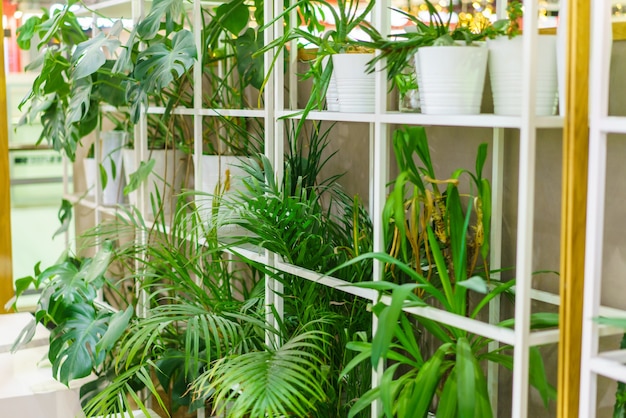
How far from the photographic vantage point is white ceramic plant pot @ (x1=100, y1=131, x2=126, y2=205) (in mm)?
3588

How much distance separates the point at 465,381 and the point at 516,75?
620mm

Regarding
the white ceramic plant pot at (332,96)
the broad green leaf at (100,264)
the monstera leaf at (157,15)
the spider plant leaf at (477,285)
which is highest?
the monstera leaf at (157,15)

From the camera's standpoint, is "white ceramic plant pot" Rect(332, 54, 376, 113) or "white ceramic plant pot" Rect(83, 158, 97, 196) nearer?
"white ceramic plant pot" Rect(332, 54, 376, 113)

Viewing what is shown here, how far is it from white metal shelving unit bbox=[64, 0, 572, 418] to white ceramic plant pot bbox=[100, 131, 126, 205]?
0.58m

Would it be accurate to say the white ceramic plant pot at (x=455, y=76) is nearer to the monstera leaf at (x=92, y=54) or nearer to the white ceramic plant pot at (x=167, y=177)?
the monstera leaf at (x=92, y=54)

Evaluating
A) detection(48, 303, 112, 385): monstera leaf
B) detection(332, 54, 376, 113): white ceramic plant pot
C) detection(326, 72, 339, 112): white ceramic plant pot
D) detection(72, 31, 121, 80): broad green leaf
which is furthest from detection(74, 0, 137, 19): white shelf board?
detection(332, 54, 376, 113): white ceramic plant pot

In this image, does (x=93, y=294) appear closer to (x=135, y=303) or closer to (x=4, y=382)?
(x=135, y=303)

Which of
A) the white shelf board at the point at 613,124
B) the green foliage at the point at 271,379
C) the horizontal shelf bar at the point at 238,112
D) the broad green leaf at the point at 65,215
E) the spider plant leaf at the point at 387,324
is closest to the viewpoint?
the white shelf board at the point at 613,124

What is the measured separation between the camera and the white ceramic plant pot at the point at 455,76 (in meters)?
1.83

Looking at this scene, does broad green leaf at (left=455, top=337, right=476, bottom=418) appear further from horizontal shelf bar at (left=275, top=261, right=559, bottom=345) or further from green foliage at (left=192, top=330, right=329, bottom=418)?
green foliage at (left=192, top=330, right=329, bottom=418)

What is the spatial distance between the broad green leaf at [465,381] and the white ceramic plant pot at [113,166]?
6.94ft

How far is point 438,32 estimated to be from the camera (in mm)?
1904

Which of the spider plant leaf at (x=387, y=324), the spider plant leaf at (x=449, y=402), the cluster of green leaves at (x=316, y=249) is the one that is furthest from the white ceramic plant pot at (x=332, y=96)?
the spider plant leaf at (x=449, y=402)

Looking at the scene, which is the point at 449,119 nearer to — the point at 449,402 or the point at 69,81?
the point at 449,402
